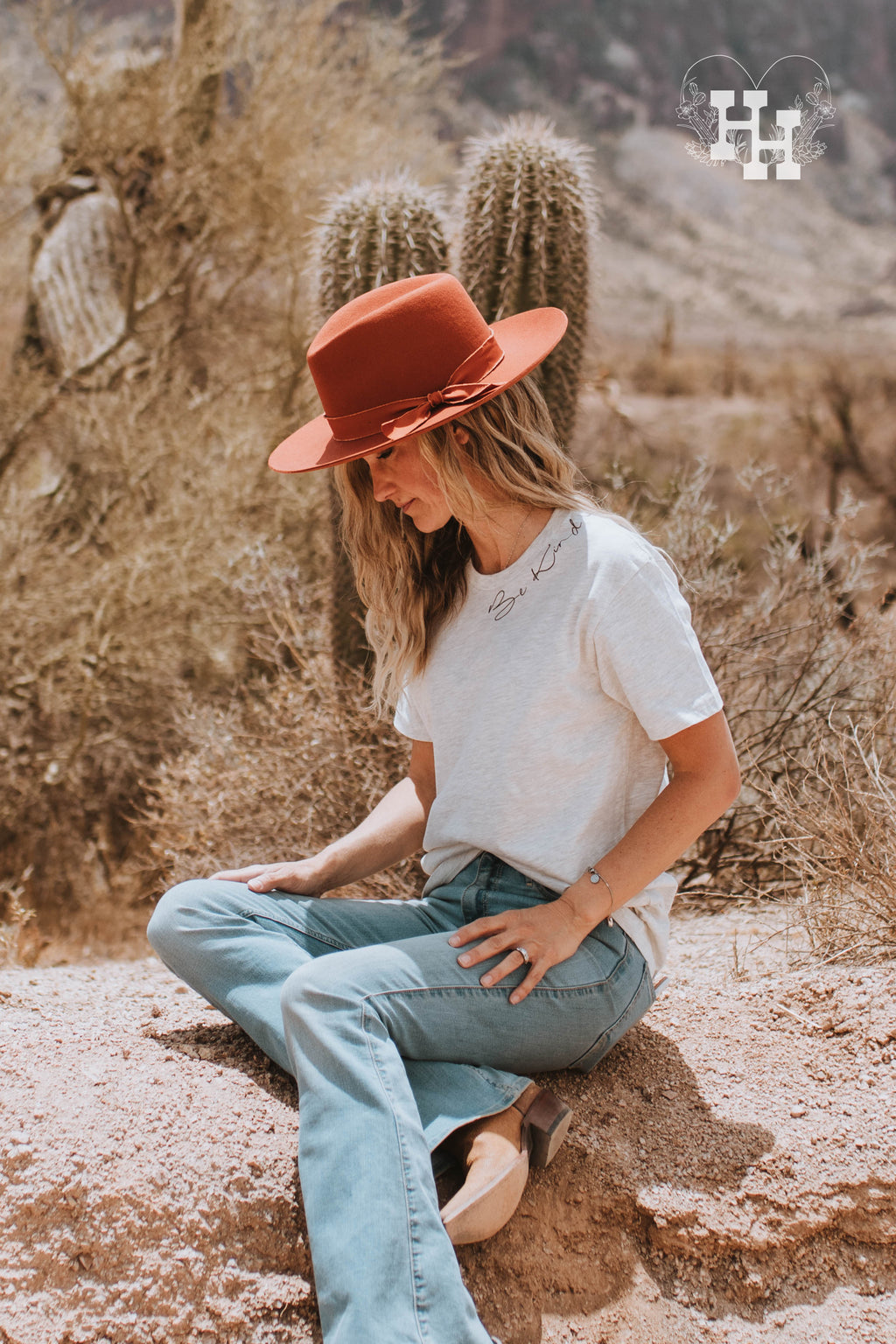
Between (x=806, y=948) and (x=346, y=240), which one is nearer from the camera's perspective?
(x=806, y=948)

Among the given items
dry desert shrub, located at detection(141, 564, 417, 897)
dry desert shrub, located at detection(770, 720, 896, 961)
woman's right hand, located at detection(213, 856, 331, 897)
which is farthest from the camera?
dry desert shrub, located at detection(141, 564, 417, 897)

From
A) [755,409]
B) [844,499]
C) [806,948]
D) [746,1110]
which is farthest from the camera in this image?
[755,409]

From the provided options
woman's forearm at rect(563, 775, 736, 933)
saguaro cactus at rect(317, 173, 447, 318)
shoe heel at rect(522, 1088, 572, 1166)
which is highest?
saguaro cactus at rect(317, 173, 447, 318)

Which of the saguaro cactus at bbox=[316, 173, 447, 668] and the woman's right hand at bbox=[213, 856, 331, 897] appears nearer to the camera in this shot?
the woman's right hand at bbox=[213, 856, 331, 897]

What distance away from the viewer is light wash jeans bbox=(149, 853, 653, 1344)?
52.4 inches

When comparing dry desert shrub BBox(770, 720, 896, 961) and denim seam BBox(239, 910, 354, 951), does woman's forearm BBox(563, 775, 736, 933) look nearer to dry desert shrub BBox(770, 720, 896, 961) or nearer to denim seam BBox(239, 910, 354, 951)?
denim seam BBox(239, 910, 354, 951)

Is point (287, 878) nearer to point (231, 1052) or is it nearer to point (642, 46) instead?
point (231, 1052)

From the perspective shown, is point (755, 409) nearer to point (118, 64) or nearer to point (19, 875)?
point (118, 64)

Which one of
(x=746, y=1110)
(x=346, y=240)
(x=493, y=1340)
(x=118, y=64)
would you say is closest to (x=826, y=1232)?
(x=746, y=1110)

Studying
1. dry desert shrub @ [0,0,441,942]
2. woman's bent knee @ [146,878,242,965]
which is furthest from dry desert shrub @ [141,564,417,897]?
woman's bent knee @ [146,878,242,965]

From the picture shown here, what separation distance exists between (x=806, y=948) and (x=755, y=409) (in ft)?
48.1

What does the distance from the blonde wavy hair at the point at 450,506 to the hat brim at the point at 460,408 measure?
0.17 ft

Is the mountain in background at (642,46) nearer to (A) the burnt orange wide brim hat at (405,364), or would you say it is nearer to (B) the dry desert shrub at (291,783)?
(B) the dry desert shrub at (291,783)

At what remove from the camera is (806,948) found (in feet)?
8.34
